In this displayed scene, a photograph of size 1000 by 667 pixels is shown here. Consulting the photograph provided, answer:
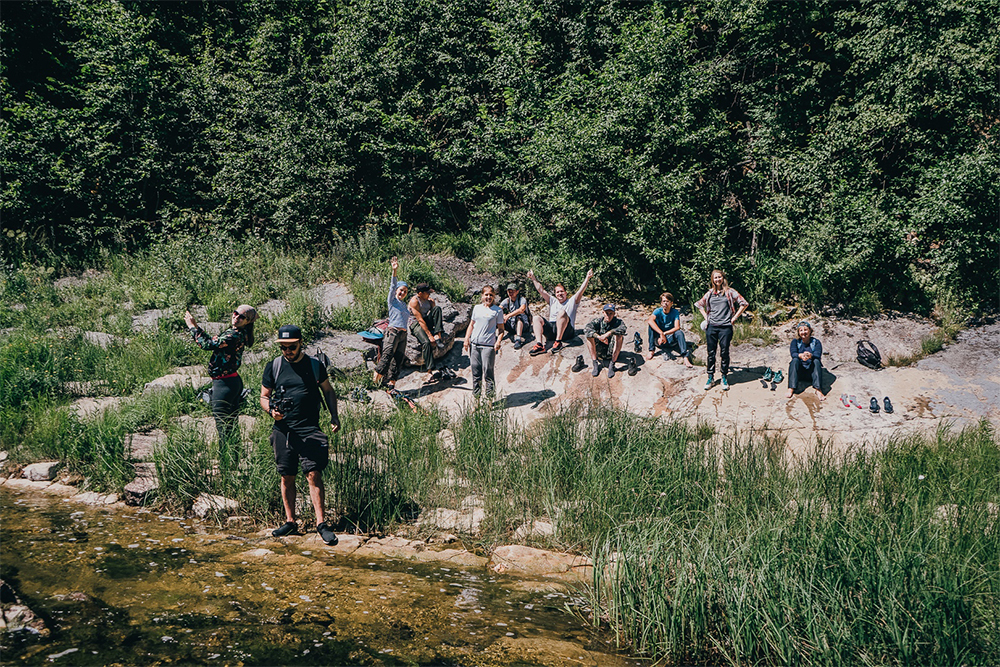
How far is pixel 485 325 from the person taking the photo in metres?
9.85

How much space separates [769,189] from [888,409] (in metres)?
5.37

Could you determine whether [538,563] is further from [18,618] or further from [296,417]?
[18,618]

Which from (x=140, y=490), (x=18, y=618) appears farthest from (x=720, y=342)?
(x=18, y=618)

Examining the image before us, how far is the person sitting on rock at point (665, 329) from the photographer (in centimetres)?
1082

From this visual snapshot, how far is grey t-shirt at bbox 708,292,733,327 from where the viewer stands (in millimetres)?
9742

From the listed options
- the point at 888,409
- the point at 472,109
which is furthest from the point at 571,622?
the point at 472,109

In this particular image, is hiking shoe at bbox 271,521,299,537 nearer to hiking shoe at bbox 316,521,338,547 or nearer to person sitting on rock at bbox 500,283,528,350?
hiking shoe at bbox 316,521,338,547

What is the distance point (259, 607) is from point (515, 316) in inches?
313

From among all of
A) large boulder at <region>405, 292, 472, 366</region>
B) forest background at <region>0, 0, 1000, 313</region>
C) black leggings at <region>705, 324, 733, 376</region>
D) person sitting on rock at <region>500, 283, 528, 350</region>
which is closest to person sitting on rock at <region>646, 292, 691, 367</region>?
black leggings at <region>705, 324, 733, 376</region>

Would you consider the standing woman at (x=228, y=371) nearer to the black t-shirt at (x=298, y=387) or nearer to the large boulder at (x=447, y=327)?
the black t-shirt at (x=298, y=387)

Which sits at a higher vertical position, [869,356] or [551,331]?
[551,331]

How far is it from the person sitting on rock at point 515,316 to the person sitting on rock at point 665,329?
232 cm

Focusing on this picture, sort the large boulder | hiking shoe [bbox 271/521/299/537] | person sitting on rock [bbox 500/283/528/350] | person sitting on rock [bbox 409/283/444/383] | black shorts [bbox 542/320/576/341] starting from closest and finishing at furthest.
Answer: hiking shoe [bbox 271/521/299/537] → person sitting on rock [bbox 409/283/444/383] → the large boulder → black shorts [bbox 542/320/576/341] → person sitting on rock [bbox 500/283/528/350]

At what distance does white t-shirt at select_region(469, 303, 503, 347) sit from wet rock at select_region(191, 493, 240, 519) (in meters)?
4.42
